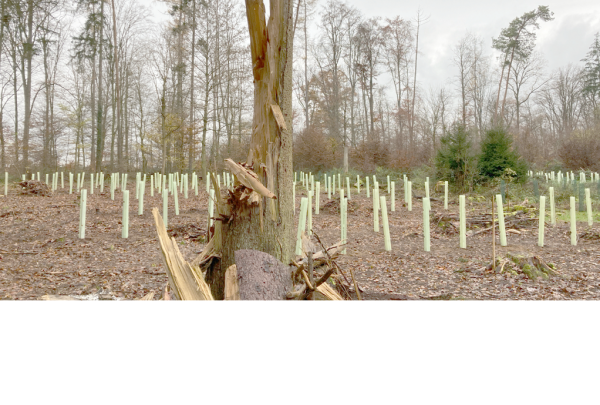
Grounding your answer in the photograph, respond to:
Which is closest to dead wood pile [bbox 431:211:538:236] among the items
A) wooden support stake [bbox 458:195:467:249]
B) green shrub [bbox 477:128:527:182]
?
wooden support stake [bbox 458:195:467:249]

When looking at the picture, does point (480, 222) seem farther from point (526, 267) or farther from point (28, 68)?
point (28, 68)

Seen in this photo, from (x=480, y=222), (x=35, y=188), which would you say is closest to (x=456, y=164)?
(x=480, y=222)

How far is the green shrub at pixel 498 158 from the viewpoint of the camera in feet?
16.1

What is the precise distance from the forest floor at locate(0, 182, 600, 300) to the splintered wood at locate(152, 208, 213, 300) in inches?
30.1

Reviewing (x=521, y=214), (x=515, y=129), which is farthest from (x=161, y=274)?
(x=521, y=214)

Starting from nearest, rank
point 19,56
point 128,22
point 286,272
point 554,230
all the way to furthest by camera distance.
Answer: point 286,272
point 19,56
point 128,22
point 554,230

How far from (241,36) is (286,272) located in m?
4.46

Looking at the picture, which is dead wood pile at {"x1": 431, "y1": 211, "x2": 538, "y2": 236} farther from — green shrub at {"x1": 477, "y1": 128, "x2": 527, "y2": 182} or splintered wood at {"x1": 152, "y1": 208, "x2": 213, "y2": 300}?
splintered wood at {"x1": 152, "y1": 208, "x2": 213, "y2": 300}

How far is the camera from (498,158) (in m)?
6.97

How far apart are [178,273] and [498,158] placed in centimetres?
675

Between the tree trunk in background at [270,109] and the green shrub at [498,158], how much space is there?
316 centimetres
